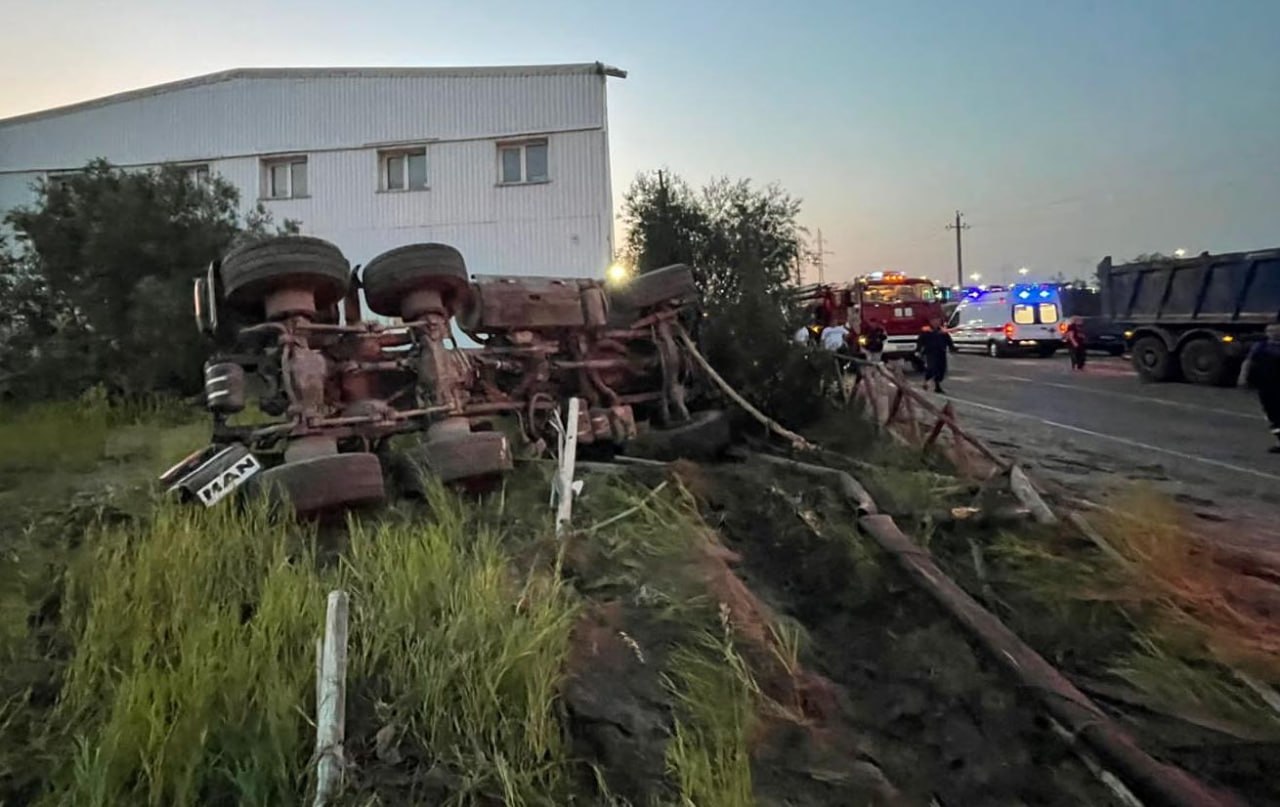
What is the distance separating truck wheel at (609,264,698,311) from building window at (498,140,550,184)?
39.4ft

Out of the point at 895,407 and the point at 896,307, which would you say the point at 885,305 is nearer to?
the point at 896,307

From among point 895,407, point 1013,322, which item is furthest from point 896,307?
point 895,407

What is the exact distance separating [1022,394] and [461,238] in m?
11.6

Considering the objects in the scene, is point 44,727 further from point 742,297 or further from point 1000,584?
point 742,297

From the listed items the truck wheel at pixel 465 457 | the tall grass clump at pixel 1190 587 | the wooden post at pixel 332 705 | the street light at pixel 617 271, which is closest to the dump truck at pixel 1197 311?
the street light at pixel 617 271

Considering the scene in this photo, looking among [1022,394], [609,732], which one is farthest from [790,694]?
[1022,394]

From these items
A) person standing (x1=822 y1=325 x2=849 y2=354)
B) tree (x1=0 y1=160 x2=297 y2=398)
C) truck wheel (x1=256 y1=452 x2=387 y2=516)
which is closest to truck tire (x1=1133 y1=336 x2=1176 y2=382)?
person standing (x1=822 y1=325 x2=849 y2=354)

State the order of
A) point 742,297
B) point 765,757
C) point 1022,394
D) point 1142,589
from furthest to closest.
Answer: point 1022,394 < point 742,297 < point 1142,589 < point 765,757

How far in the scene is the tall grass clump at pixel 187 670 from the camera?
2.62 m

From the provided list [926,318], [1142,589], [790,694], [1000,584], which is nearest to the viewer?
[790,694]

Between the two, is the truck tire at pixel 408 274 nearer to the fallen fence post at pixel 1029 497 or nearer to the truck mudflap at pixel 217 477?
the truck mudflap at pixel 217 477

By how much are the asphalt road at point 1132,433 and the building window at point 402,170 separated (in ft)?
39.2

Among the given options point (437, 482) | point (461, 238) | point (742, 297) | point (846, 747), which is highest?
point (461, 238)

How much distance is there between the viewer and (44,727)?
292 centimetres
